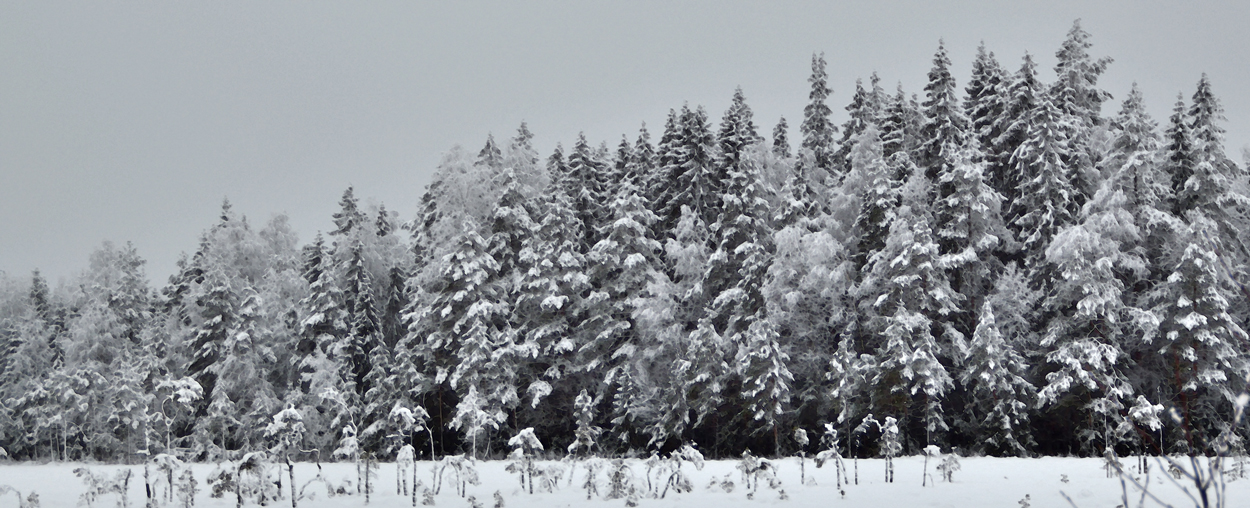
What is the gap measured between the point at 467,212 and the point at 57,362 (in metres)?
20.4

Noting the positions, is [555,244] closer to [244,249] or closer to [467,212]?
[467,212]

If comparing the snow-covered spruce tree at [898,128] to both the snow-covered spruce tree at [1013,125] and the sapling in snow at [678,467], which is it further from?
the sapling in snow at [678,467]

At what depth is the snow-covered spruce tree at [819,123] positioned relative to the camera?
38.1 metres

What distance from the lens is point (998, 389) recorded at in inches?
1016

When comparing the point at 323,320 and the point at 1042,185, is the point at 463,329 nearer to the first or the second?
the point at 323,320

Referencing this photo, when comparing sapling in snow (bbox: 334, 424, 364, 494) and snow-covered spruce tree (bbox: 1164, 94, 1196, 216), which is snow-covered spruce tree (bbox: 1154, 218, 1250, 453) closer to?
snow-covered spruce tree (bbox: 1164, 94, 1196, 216)

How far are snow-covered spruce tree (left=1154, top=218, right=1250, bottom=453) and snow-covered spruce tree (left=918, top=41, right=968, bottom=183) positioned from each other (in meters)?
7.60

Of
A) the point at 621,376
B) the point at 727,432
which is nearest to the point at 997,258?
the point at 727,432

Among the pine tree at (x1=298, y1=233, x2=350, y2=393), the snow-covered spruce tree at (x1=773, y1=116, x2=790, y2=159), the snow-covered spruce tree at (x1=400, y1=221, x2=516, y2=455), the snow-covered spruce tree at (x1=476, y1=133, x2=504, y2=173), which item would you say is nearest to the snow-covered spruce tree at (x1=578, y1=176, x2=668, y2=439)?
the snow-covered spruce tree at (x1=400, y1=221, x2=516, y2=455)

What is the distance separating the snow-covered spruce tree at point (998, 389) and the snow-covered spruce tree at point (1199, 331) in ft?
13.4

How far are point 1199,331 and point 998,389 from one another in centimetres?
579

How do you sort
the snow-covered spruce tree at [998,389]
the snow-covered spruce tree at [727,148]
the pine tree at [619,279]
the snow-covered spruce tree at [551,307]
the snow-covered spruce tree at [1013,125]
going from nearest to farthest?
1. the snow-covered spruce tree at [998,389]
2. the snow-covered spruce tree at [1013,125]
3. the pine tree at [619,279]
4. the snow-covered spruce tree at [551,307]
5. the snow-covered spruce tree at [727,148]

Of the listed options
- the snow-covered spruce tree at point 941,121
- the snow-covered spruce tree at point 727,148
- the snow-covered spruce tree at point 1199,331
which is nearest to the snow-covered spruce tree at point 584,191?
the snow-covered spruce tree at point 727,148

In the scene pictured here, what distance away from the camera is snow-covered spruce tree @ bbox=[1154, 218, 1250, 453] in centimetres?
2538
